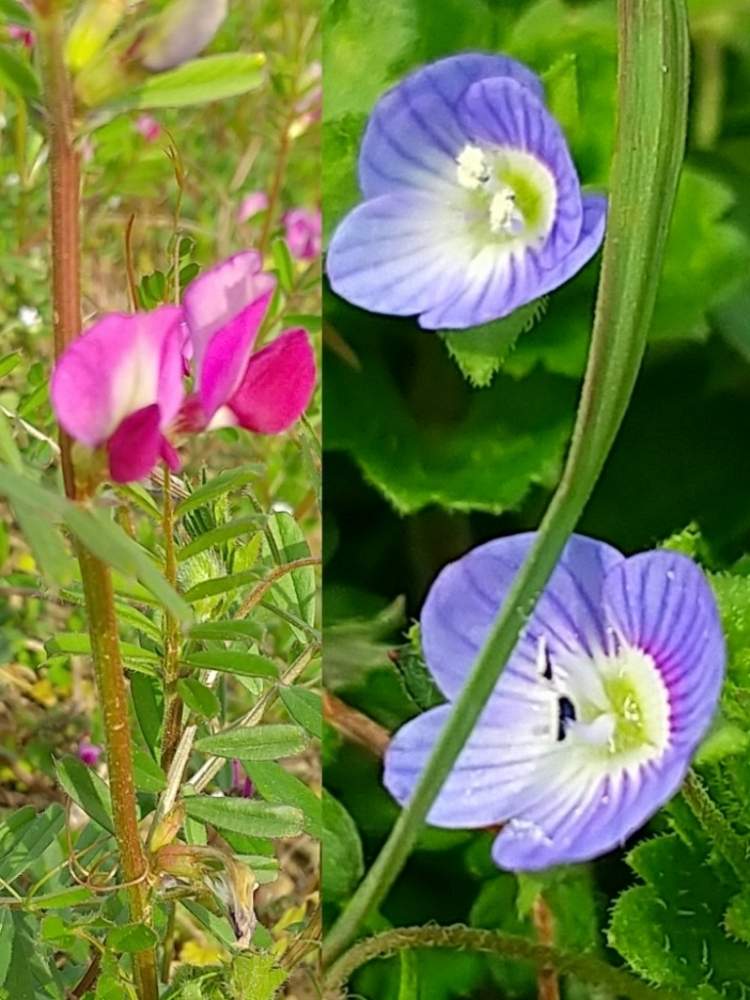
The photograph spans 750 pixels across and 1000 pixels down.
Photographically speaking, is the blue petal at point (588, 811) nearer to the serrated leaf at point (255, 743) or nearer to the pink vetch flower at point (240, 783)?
the serrated leaf at point (255, 743)

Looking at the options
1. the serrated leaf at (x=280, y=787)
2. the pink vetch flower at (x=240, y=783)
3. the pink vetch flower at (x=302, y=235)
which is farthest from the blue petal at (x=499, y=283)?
the pink vetch flower at (x=302, y=235)

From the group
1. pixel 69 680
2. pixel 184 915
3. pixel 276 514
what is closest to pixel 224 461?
pixel 69 680

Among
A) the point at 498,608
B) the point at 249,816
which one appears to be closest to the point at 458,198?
the point at 498,608

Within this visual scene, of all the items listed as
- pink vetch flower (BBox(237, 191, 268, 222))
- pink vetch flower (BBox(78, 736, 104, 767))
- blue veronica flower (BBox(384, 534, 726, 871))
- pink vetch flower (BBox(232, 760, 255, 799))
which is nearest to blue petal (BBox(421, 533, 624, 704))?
blue veronica flower (BBox(384, 534, 726, 871))

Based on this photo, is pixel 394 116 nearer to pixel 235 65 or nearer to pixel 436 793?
pixel 235 65

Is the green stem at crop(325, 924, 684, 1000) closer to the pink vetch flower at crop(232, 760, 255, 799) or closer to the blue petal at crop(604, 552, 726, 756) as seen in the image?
the blue petal at crop(604, 552, 726, 756)

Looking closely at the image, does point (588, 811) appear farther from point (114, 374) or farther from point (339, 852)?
point (114, 374)
